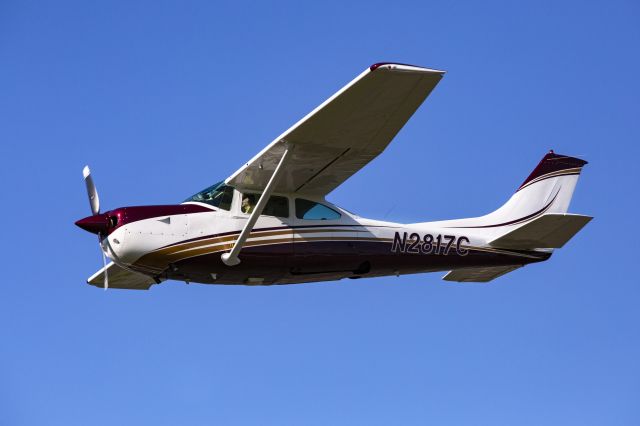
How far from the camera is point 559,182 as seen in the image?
18.3m

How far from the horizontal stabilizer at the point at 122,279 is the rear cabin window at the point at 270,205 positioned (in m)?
3.66

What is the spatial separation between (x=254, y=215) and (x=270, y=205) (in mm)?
974

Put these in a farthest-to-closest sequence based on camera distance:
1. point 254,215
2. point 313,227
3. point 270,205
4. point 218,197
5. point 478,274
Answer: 1. point 478,274
2. point 313,227
3. point 270,205
4. point 218,197
5. point 254,215

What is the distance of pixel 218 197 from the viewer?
15.1 meters

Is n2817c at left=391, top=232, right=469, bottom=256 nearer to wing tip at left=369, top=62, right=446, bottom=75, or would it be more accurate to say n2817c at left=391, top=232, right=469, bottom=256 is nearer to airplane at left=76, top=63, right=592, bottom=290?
airplane at left=76, top=63, right=592, bottom=290

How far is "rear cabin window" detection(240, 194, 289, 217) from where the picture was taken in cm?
1519

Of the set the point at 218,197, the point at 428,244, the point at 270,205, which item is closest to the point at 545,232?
the point at 428,244

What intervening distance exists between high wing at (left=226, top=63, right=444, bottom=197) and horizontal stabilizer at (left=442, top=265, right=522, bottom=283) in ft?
12.1

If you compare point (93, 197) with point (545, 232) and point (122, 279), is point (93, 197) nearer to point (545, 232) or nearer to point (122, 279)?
point (122, 279)

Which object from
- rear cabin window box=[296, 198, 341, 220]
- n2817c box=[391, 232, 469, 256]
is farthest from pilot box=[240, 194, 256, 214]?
n2817c box=[391, 232, 469, 256]

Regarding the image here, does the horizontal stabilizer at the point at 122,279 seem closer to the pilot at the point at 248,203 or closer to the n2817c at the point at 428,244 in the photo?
the pilot at the point at 248,203

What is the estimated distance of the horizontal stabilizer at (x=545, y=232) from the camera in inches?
631

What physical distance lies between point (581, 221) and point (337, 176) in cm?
439

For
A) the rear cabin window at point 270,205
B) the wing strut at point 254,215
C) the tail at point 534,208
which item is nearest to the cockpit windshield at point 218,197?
the rear cabin window at point 270,205
